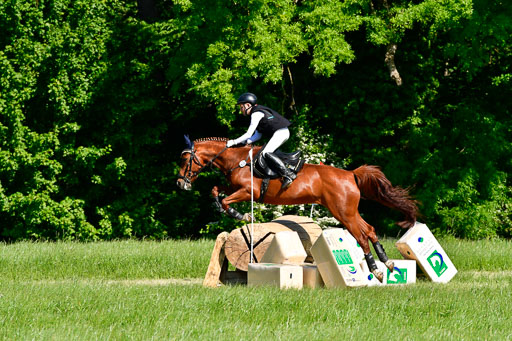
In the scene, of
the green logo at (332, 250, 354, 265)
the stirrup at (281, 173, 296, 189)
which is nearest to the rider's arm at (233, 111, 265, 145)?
the stirrup at (281, 173, 296, 189)

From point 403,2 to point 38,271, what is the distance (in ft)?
38.4

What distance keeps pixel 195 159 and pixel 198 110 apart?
11.9 metres

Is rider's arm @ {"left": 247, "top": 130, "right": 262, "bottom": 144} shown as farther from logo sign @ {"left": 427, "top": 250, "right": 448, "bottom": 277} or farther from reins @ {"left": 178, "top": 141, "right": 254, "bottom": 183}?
logo sign @ {"left": 427, "top": 250, "right": 448, "bottom": 277}

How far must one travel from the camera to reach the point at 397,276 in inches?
415

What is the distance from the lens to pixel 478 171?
19.9 meters

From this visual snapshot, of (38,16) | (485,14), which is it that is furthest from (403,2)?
(38,16)

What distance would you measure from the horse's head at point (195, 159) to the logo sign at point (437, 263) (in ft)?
11.6

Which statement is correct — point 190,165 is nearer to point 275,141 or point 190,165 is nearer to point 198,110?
point 275,141

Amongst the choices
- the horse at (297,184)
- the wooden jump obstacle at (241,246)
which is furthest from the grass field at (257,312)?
the horse at (297,184)

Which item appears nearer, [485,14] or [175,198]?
[485,14]

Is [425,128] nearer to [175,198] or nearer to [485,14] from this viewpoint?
[485,14]

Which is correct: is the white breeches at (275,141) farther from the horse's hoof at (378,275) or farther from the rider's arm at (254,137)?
the horse's hoof at (378,275)

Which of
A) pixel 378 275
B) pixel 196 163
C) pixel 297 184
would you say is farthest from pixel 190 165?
pixel 378 275

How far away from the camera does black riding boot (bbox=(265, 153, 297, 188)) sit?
1023 cm
